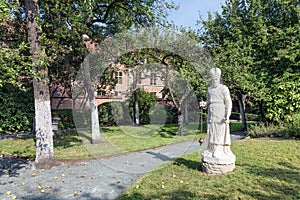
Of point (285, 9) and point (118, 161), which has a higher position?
point (285, 9)

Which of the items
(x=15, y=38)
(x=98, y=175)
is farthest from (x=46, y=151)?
(x=15, y=38)

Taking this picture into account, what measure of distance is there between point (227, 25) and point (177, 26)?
3.48 meters

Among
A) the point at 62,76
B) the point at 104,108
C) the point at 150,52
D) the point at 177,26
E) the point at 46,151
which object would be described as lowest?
the point at 46,151

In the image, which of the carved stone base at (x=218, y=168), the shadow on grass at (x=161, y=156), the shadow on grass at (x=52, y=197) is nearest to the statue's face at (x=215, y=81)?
the carved stone base at (x=218, y=168)

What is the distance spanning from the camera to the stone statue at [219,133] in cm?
475

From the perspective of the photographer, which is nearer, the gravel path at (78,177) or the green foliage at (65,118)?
the gravel path at (78,177)

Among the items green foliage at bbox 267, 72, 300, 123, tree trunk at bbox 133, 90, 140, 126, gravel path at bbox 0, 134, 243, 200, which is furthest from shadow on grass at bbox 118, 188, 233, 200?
tree trunk at bbox 133, 90, 140, 126

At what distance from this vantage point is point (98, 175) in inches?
201

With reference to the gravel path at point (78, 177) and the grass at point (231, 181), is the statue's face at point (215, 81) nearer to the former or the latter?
the grass at point (231, 181)

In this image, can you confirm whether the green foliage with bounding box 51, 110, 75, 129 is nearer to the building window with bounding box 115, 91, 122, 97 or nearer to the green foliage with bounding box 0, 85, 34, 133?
the green foliage with bounding box 0, 85, 34, 133

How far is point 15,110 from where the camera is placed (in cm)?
1128

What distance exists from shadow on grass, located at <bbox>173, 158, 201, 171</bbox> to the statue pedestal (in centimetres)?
48

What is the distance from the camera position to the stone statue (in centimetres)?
475

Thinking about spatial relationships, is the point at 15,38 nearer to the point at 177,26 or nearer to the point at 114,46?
the point at 114,46
